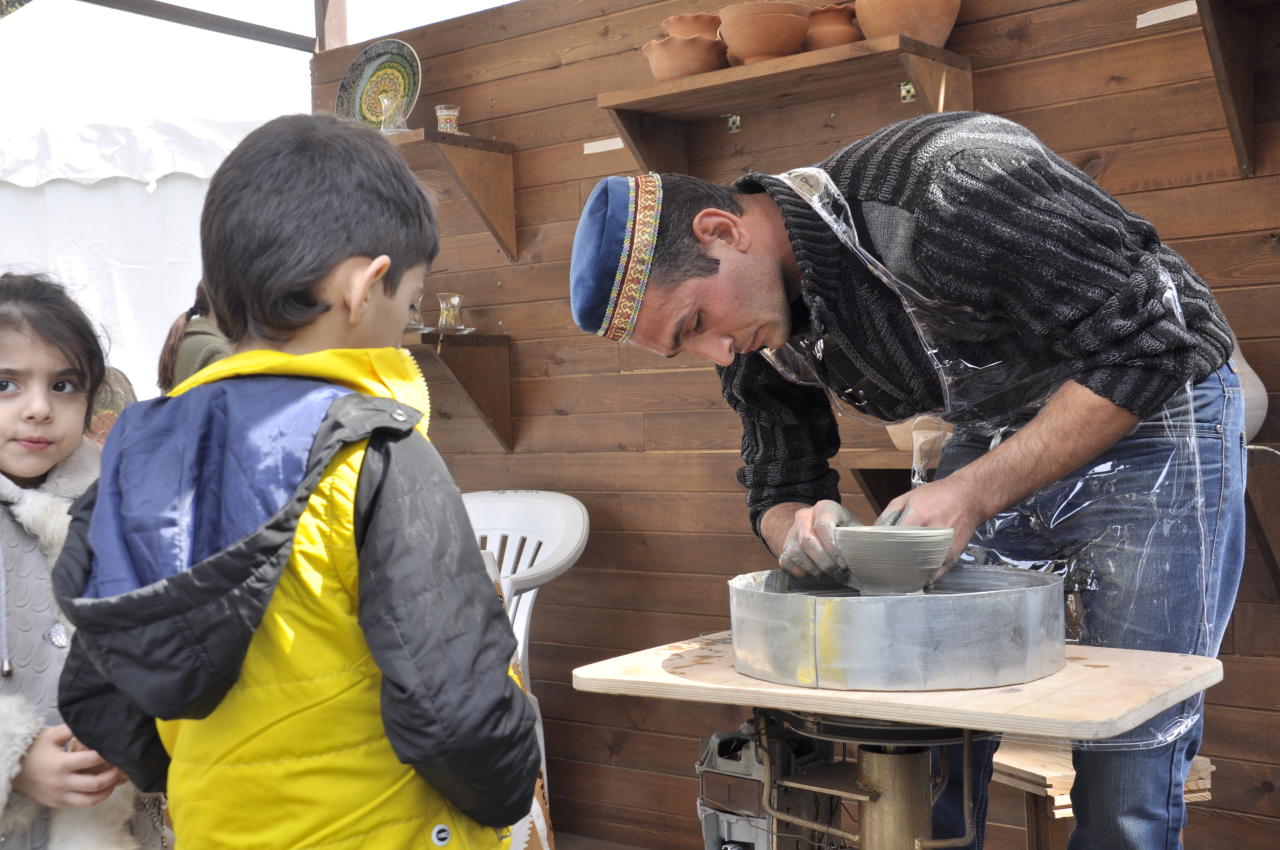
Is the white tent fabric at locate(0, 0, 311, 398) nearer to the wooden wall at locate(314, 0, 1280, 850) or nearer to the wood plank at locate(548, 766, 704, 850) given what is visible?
the wooden wall at locate(314, 0, 1280, 850)

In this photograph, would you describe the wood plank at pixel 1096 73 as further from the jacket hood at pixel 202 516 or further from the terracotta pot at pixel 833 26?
the jacket hood at pixel 202 516

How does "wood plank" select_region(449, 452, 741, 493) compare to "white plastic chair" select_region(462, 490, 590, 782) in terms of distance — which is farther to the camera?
"wood plank" select_region(449, 452, 741, 493)

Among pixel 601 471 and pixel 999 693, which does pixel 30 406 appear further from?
pixel 601 471

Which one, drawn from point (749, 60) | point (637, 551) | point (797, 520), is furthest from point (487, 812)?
point (637, 551)

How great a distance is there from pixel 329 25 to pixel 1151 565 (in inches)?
120

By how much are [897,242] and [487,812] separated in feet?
2.60

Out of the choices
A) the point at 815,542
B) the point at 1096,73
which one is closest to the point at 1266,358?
the point at 1096,73

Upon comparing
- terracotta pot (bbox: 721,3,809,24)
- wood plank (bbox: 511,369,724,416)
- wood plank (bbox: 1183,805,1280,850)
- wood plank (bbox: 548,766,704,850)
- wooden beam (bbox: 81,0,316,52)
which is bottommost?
wood plank (bbox: 548,766,704,850)

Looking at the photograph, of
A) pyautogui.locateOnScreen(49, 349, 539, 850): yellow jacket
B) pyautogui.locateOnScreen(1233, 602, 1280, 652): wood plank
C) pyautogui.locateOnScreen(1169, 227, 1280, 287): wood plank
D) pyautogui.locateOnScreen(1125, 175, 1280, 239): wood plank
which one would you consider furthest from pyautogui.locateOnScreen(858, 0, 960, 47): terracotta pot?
pyautogui.locateOnScreen(49, 349, 539, 850): yellow jacket

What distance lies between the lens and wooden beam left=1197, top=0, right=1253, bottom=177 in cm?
201

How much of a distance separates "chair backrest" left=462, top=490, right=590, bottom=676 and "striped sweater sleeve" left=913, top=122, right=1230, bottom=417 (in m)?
1.57

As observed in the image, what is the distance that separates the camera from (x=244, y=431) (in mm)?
970

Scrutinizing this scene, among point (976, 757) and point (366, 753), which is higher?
point (366, 753)

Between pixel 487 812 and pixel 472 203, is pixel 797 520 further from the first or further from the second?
pixel 472 203
